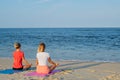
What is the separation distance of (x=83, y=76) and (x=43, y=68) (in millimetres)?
1285

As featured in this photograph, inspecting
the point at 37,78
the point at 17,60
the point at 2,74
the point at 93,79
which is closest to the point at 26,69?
the point at 17,60

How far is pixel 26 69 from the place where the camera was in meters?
10.1

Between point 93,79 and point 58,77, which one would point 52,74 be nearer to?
point 58,77

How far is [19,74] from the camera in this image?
9.05m

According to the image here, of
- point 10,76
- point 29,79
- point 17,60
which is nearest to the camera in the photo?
point 29,79

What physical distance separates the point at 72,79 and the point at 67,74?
86 cm

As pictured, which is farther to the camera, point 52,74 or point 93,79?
point 52,74

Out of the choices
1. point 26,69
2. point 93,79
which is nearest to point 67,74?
point 93,79

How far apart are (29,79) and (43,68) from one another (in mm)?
937

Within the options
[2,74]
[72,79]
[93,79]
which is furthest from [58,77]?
[2,74]

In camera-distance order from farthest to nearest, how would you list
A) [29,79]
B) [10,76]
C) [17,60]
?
1. [17,60]
2. [10,76]
3. [29,79]

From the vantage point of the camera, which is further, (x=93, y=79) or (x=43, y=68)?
(x=43, y=68)

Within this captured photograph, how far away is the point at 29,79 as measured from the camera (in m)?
8.14

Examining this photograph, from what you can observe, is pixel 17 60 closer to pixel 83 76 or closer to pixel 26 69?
pixel 26 69
